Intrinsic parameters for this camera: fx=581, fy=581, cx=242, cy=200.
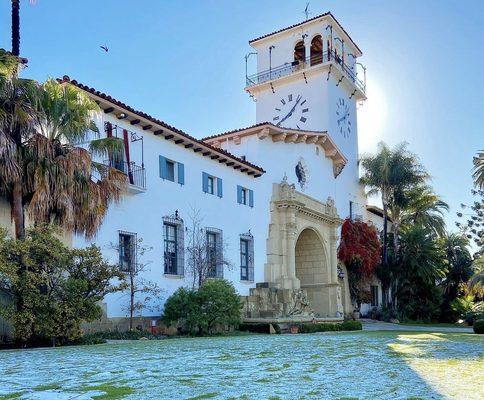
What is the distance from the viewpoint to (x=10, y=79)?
1553 centimetres

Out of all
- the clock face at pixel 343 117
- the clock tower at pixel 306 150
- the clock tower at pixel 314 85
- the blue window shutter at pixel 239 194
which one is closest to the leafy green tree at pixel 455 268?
the clock tower at pixel 306 150

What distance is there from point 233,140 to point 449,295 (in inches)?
922

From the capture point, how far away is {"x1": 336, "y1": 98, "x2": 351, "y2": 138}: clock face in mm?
39812

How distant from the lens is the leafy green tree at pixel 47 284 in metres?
14.9

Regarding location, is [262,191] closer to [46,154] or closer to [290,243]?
[290,243]

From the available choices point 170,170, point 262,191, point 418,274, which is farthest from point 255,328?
point 418,274

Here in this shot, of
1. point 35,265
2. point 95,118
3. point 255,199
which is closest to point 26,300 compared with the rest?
point 35,265

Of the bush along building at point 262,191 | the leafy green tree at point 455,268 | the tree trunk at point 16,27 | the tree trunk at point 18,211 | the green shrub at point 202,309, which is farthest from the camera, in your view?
the leafy green tree at point 455,268

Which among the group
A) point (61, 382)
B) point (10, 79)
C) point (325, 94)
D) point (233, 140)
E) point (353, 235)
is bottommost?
point (61, 382)

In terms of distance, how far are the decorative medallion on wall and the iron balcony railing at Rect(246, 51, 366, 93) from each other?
873 centimetres

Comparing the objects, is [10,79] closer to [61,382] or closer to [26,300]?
[26,300]

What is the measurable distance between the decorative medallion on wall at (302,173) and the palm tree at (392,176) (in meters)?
8.48

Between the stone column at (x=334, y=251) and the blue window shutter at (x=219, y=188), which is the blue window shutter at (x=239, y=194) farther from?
the stone column at (x=334, y=251)

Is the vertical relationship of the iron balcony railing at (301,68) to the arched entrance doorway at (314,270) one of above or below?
above
